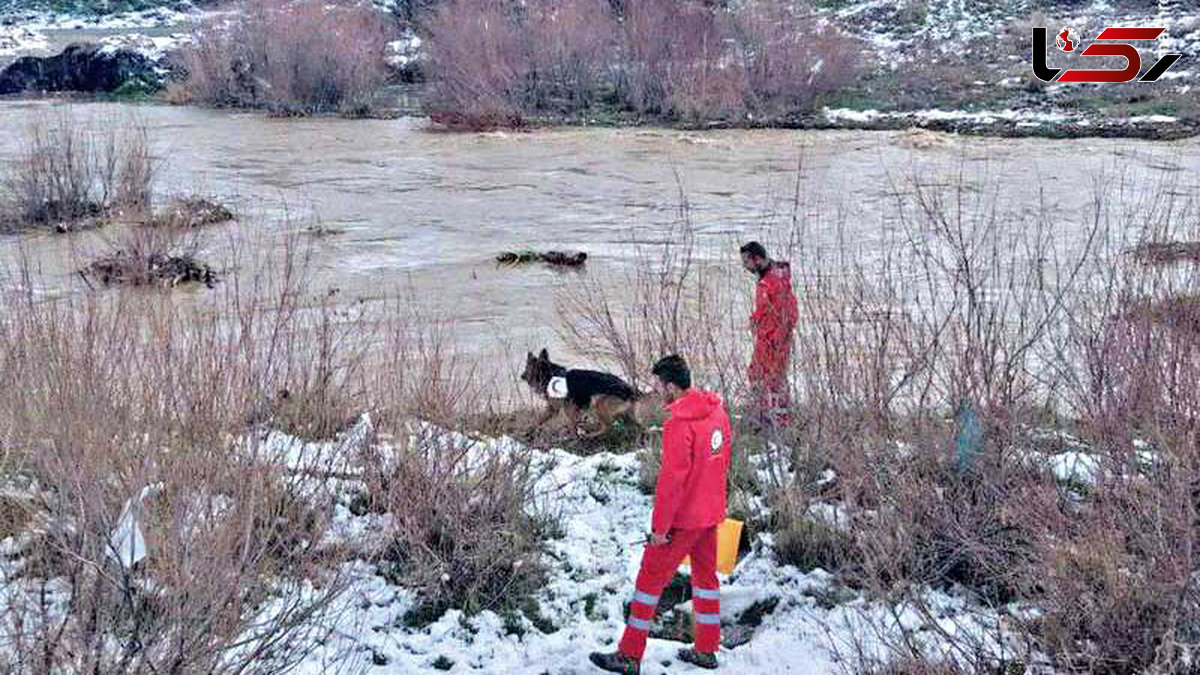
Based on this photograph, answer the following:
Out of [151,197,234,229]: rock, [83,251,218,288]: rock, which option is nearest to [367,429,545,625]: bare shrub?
[83,251,218,288]: rock

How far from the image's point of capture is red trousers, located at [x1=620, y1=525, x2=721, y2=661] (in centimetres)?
640

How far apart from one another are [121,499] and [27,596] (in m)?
0.66

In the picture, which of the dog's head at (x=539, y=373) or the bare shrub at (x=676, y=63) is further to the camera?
the bare shrub at (x=676, y=63)

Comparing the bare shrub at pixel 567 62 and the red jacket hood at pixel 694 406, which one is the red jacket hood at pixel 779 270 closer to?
the red jacket hood at pixel 694 406

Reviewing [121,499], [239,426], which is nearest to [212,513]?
[121,499]

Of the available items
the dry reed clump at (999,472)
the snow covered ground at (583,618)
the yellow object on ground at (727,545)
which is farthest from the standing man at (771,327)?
the yellow object on ground at (727,545)

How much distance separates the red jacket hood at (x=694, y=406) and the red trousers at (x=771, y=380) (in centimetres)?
233

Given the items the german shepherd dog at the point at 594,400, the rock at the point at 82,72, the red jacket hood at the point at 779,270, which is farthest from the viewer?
the rock at the point at 82,72

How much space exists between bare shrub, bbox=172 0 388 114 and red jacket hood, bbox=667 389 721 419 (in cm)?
3001

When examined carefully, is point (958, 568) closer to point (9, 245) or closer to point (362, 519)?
point (362, 519)

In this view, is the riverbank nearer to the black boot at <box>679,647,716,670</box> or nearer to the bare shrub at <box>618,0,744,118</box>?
the bare shrub at <box>618,0,744,118</box>
